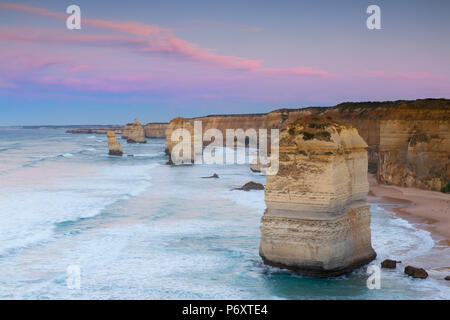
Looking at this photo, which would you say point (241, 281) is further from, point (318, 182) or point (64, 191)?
point (64, 191)

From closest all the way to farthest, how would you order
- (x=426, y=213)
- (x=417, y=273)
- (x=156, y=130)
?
(x=417, y=273) → (x=426, y=213) → (x=156, y=130)

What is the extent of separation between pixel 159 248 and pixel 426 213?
13.1 metres

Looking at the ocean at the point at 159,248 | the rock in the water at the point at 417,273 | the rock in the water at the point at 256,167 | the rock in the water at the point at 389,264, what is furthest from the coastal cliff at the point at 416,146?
the rock in the water at the point at 417,273

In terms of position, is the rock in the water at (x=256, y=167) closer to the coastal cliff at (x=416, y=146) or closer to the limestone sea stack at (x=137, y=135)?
the coastal cliff at (x=416, y=146)

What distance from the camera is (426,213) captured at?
913 inches

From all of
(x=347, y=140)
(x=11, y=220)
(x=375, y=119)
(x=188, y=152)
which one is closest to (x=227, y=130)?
(x=188, y=152)

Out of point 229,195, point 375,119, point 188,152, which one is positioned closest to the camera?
point 229,195

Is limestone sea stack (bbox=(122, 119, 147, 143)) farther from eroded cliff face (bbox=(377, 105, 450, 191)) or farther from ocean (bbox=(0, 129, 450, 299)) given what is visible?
eroded cliff face (bbox=(377, 105, 450, 191))

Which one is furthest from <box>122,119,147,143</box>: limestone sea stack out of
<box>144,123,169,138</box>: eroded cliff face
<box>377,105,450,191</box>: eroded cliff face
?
<box>377,105,450,191</box>: eroded cliff face

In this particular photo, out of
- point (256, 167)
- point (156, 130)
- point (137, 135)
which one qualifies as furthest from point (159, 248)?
point (156, 130)

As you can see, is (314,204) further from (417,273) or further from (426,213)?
(426,213)

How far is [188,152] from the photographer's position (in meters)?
58.8

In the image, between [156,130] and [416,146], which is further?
[156,130]
